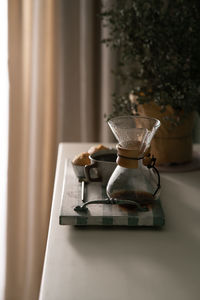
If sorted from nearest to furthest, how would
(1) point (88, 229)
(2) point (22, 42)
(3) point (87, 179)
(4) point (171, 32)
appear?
(1) point (88, 229) → (3) point (87, 179) → (4) point (171, 32) → (2) point (22, 42)

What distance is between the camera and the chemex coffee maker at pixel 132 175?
1096 mm

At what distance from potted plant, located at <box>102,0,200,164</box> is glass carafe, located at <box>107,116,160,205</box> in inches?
11.5

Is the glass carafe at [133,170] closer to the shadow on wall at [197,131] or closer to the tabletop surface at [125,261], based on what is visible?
the tabletop surface at [125,261]

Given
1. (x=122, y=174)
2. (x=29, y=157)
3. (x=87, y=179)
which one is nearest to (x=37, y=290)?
(x=29, y=157)

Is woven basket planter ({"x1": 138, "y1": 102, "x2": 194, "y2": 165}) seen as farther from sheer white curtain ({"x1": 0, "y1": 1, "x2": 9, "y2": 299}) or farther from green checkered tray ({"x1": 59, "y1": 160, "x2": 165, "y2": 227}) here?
sheer white curtain ({"x1": 0, "y1": 1, "x2": 9, "y2": 299})

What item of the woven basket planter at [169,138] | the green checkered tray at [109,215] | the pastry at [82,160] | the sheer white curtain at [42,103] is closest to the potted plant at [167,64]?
the woven basket planter at [169,138]

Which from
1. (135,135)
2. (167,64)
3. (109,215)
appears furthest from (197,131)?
(109,215)

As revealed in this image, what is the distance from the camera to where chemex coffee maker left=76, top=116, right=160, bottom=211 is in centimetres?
110

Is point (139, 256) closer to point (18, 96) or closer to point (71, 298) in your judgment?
point (71, 298)

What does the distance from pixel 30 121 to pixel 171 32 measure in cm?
93

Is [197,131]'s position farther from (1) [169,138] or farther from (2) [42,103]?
(2) [42,103]

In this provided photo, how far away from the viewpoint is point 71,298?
80 cm

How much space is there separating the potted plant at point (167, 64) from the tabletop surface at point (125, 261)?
324 millimetres

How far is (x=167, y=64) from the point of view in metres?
1.41
